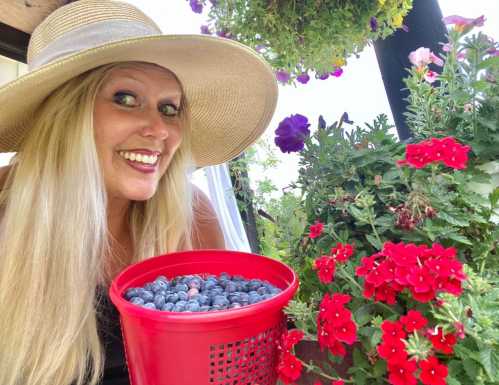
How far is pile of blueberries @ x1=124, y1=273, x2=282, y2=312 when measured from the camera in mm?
517

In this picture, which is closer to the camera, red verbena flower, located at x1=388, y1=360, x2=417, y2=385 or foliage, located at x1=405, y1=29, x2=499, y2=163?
red verbena flower, located at x1=388, y1=360, x2=417, y2=385

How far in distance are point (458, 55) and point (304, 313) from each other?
0.48 meters

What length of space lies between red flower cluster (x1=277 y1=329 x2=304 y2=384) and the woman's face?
57 centimetres

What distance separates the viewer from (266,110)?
1005 mm

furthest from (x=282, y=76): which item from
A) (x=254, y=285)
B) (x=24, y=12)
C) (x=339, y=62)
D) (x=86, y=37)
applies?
(x=24, y=12)

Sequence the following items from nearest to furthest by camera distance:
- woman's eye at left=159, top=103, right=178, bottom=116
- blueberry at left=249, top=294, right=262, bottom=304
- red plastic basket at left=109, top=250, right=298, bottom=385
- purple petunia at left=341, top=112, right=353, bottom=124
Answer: red plastic basket at left=109, top=250, right=298, bottom=385 < blueberry at left=249, top=294, right=262, bottom=304 < purple petunia at left=341, top=112, right=353, bottom=124 < woman's eye at left=159, top=103, right=178, bottom=116

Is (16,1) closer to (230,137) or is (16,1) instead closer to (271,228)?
(230,137)

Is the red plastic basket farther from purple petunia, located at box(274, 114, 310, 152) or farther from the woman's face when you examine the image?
the woman's face

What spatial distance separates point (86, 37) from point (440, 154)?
713 mm

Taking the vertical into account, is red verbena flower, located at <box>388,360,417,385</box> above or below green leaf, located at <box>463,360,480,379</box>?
above

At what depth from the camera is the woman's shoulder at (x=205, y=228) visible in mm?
1226

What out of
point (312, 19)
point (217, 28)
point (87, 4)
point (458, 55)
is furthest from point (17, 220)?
point (458, 55)

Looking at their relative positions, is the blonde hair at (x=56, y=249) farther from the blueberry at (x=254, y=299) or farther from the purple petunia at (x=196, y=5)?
the blueberry at (x=254, y=299)

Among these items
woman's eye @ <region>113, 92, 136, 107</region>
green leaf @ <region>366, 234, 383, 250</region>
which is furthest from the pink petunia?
woman's eye @ <region>113, 92, 136, 107</region>
